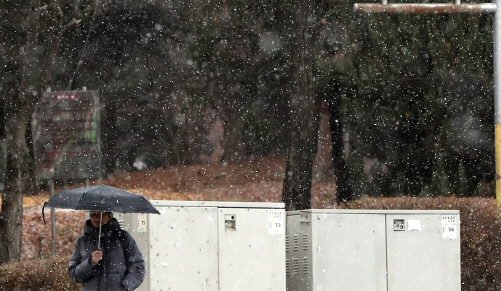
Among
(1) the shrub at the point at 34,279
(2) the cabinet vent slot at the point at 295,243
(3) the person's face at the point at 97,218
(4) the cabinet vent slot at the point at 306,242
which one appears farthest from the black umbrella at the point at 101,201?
(1) the shrub at the point at 34,279

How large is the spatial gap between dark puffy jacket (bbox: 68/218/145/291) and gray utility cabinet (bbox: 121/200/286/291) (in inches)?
42.4

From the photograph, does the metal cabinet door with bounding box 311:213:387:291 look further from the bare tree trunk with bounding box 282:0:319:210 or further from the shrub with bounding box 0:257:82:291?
the bare tree trunk with bounding box 282:0:319:210

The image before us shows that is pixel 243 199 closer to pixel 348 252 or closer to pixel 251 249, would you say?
pixel 348 252

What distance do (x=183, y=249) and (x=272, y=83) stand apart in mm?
21898

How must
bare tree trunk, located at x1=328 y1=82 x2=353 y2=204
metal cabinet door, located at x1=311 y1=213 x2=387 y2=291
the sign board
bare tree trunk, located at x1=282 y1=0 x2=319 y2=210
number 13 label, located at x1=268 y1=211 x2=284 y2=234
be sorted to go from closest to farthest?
number 13 label, located at x1=268 y1=211 x2=284 y2=234
metal cabinet door, located at x1=311 y1=213 x2=387 y2=291
the sign board
bare tree trunk, located at x1=282 y1=0 x2=319 y2=210
bare tree trunk, located at x1=328 y1=82 x2=353 y2=204

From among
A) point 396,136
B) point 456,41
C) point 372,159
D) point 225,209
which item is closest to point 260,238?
point 225,209

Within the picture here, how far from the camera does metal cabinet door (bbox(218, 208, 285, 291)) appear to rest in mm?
7852

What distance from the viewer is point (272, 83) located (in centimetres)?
2919

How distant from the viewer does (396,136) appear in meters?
26.3

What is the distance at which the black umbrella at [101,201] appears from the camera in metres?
5.86

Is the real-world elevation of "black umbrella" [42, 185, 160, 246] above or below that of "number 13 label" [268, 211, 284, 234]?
above

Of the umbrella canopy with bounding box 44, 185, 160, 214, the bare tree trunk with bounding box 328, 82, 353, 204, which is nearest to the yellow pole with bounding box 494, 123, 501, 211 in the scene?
the umbrella canopy with bounding box 44, 185, 160, 214

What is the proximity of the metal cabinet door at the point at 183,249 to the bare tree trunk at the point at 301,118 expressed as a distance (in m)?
7.86

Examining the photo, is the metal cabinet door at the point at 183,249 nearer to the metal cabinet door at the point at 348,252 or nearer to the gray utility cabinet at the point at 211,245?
the gray utility cabinet at the point at 211,245
